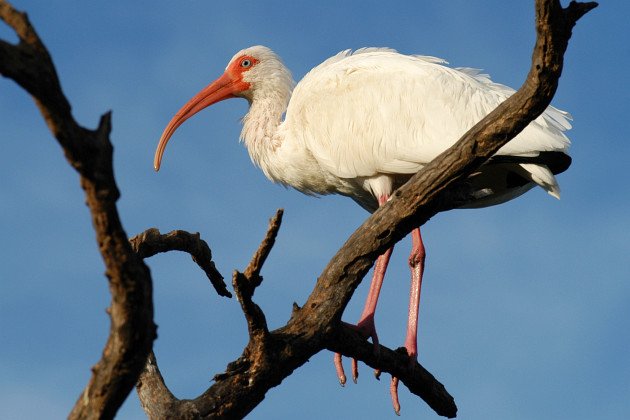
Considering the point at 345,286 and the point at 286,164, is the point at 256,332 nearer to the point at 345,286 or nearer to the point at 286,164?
the point at 345,286

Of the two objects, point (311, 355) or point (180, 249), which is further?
point (180, 249)

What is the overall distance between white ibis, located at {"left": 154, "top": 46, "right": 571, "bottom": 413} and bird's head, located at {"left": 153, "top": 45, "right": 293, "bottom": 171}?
1045 mm

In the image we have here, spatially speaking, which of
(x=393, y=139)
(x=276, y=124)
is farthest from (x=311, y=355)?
(x=276, y=124)

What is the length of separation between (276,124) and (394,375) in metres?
3.85

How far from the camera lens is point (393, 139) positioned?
918cm

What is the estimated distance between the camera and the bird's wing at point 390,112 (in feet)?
29.5

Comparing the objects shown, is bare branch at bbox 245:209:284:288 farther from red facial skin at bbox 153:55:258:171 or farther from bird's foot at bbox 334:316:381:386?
red facial skin at bbox 153:55:258:171

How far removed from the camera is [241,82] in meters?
11.7

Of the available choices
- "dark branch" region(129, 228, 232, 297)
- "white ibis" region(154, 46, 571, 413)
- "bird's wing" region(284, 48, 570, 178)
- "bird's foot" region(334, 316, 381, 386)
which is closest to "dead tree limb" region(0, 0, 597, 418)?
"bird's foot" region(334, 316, 381, 386)

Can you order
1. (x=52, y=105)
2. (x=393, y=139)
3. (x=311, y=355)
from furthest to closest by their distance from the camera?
(x=393, y=139) → (x=311, y=355) → (x=52, y=105)

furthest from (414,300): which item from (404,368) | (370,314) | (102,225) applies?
(102,225)

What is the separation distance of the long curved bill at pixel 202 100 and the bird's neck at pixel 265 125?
379mm

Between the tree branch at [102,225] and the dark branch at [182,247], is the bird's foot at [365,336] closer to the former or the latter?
the dark branch at [182,247]

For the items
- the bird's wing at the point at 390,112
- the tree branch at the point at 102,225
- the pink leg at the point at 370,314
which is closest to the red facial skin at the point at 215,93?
the bird's wing at the point at 390,112
